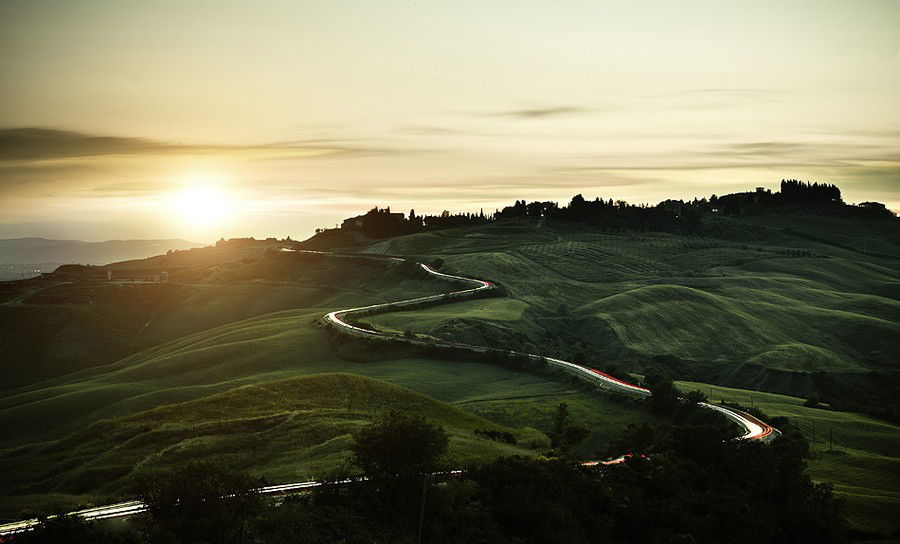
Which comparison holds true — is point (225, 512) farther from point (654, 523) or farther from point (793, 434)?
point (793, 434)

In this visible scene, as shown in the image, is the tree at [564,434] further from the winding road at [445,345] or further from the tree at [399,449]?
the tree at [399,449]

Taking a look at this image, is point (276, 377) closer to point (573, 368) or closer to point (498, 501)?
point (573, 368)

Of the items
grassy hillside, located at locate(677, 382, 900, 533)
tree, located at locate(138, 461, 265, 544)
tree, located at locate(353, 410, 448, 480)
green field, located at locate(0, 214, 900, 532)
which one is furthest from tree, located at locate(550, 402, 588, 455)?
tree, located at locate(138, 461, 265, 544)

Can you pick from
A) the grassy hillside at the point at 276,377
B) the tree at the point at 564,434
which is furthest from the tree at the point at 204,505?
the grassy hillside at the point at 276,377

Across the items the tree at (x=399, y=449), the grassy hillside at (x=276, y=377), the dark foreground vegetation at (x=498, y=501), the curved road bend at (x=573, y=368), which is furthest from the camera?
the grassy hillside at (x=276, y=377)

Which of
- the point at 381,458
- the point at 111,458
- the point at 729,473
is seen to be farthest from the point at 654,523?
the point at 111,458

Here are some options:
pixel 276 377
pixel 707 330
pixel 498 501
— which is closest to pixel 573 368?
pixel 276 377
